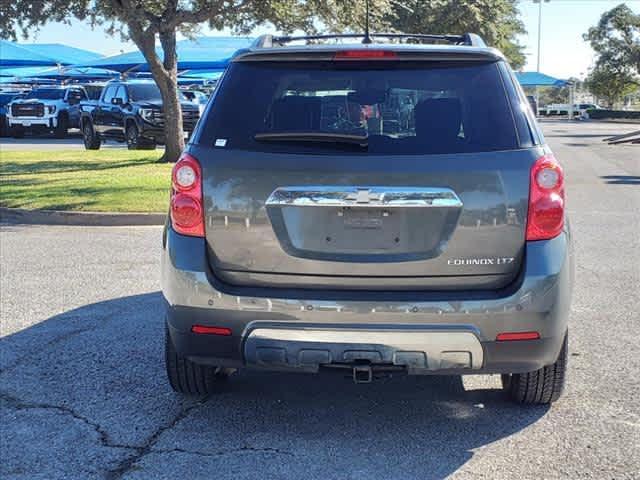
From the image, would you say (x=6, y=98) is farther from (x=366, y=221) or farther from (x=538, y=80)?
(x=366, y=221)

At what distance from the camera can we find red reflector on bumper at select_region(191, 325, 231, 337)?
3.73 m

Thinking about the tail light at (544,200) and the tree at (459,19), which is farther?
the tree at (459,19)

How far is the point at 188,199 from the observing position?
3812mm

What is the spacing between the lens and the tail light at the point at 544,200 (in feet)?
12.0

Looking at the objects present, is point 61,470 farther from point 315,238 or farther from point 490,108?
point 490,108

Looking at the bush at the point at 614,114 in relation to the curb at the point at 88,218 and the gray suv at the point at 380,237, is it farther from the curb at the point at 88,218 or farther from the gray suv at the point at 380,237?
the gray suv at the point at 380,237

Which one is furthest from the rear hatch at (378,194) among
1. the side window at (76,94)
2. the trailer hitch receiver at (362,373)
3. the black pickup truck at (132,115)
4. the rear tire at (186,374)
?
the side window at (76,94)

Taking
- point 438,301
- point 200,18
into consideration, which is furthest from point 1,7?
point 438,301

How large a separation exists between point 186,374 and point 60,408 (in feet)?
2.34

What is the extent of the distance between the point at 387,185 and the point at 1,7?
50.3ft

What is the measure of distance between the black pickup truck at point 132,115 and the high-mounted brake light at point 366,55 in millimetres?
18616

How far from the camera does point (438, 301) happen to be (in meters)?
3.61

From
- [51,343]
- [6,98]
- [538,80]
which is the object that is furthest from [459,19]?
[51,343]

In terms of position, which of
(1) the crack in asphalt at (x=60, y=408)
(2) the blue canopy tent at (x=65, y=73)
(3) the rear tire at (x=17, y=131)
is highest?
(2) the blue canopy tent at (x=65, y=73)
